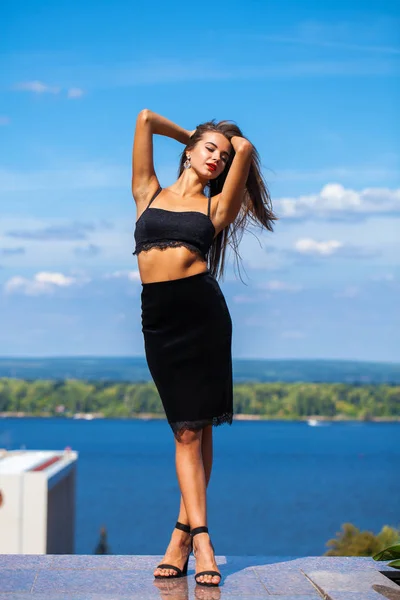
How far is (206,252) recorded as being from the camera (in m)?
3.79

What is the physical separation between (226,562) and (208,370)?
0.85 meters

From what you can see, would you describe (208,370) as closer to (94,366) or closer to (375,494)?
(375,494)

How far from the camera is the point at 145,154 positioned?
152 inches

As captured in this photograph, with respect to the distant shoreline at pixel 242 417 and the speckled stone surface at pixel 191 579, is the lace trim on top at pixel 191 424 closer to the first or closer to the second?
the speckled stone surface at pixel 191 579

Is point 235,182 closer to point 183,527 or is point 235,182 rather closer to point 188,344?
point 188,344

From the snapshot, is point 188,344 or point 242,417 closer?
point 188,344

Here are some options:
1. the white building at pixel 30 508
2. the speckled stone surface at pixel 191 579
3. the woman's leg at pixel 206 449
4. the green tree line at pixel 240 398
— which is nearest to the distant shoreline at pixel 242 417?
the green tree line at pixel 240 398

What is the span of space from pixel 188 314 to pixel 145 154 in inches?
25.5

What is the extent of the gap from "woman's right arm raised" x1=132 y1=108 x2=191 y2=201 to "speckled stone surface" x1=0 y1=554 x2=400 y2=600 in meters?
1.41

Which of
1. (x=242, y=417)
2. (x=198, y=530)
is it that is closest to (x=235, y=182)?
(x=198, y=530)

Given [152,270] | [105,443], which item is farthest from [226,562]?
[105,443]

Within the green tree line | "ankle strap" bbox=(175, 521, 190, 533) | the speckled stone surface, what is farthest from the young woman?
the green tree line

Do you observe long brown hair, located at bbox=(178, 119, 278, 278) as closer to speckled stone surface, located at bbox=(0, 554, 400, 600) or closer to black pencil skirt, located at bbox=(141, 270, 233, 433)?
black pencil skirt, located at bbox=(141, 270, 233, 433)

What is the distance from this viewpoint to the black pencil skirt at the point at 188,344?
12.1ft
